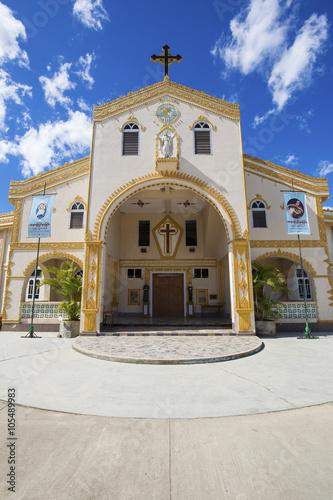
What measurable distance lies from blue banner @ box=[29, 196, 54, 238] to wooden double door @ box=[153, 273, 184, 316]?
7567mm

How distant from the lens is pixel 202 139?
12.1 meters

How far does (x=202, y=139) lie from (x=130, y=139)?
11.2ft

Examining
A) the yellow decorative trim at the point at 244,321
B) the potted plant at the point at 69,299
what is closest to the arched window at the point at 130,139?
the potted plant at the point at 69,299

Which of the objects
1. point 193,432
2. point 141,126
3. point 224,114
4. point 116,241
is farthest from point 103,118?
point 193,432

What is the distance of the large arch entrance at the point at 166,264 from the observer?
16266mm

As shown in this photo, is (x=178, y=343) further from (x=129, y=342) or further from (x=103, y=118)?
(x=103, y=118)

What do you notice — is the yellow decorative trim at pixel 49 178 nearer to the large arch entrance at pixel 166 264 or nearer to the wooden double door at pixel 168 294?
the large arch entrance at pixel 166 264

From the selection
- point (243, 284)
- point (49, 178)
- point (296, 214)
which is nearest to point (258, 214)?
point (296, 214)

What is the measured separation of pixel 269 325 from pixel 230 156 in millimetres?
7698

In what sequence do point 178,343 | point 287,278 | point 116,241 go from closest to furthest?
point 178,343
point 287,278
point 116,241

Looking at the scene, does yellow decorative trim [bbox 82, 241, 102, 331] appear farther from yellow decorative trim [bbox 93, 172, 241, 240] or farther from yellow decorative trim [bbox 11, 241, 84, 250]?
yellow decorative trim [bbox 11, 241, 84, 250]

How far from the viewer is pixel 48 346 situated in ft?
29.3

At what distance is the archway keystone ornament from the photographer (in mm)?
16891

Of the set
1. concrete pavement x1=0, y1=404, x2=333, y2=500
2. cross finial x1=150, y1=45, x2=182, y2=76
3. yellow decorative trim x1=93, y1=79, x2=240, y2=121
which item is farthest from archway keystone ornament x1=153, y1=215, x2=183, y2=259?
concrete pavement x1=0, y1=404, x2=333, y2=500
